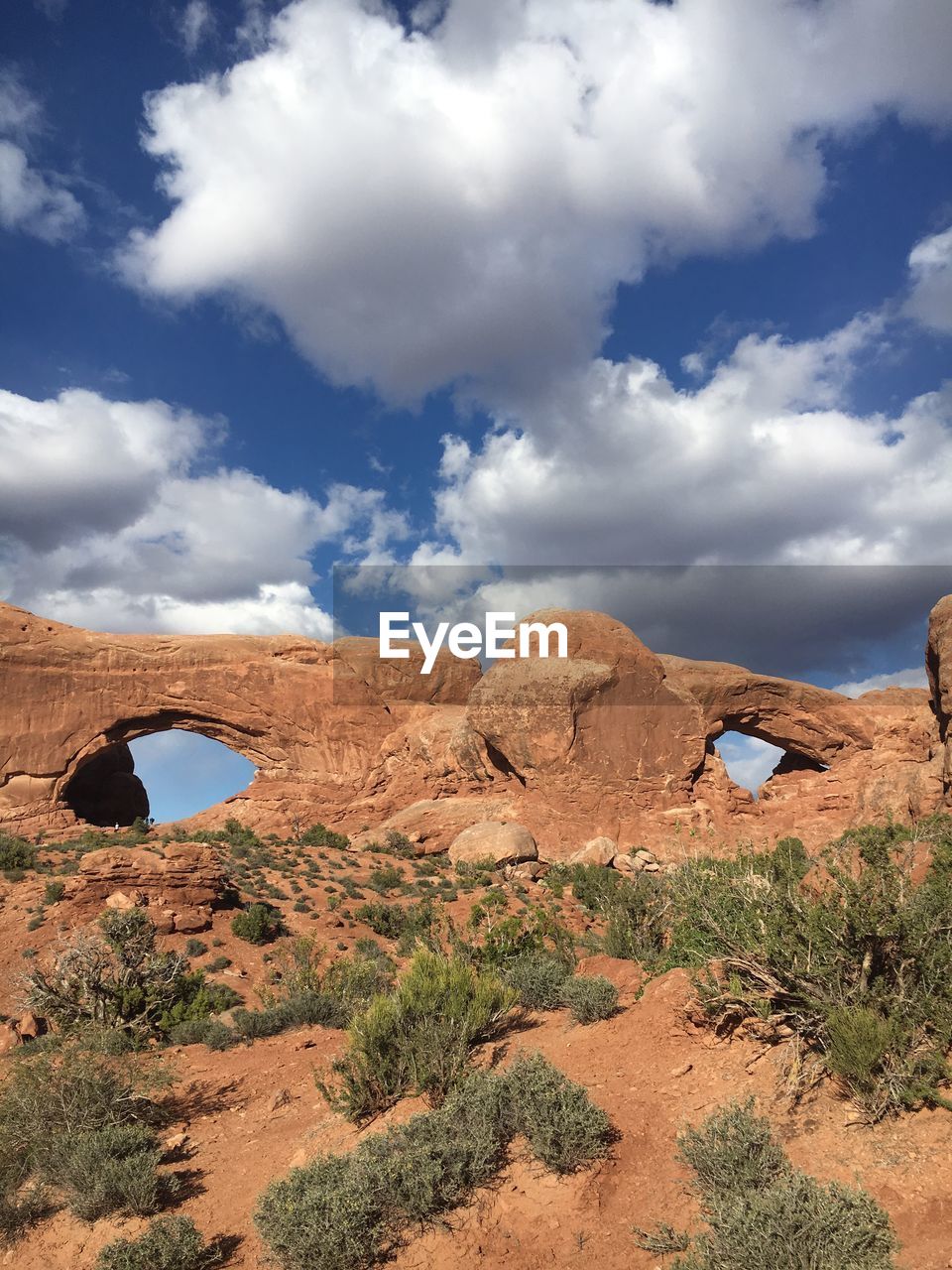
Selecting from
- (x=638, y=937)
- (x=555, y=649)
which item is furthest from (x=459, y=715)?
(x=638, y=937)

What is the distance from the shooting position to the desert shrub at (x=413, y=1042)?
6680 mm

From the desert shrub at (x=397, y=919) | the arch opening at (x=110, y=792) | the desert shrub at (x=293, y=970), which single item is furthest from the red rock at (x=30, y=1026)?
the arch opening at (x=110, y=792)

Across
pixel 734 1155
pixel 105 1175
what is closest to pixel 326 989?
pixel 105 1175

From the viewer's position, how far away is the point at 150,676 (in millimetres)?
33156

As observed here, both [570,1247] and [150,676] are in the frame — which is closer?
[570,1247]

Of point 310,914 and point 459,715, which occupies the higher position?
point 459,715

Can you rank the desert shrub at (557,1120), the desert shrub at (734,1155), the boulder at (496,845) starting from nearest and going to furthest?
1. the desert shrub at (734,1155)
2. the desert shrub at (557,1120)
3. the boulder at (496,845)

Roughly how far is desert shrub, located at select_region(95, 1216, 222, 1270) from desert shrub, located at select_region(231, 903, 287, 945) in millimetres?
11793


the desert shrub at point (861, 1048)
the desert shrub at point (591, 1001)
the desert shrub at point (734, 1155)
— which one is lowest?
the desert shrub at point (591, 1001)

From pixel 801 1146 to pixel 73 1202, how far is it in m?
5.49

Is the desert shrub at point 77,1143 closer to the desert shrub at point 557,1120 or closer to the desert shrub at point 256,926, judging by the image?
the desert shrub at point 557,1120

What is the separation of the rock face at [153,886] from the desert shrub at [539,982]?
9739mm

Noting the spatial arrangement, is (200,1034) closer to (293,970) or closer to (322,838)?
(293,970)

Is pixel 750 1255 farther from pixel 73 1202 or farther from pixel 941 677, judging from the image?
pixel 941 677
